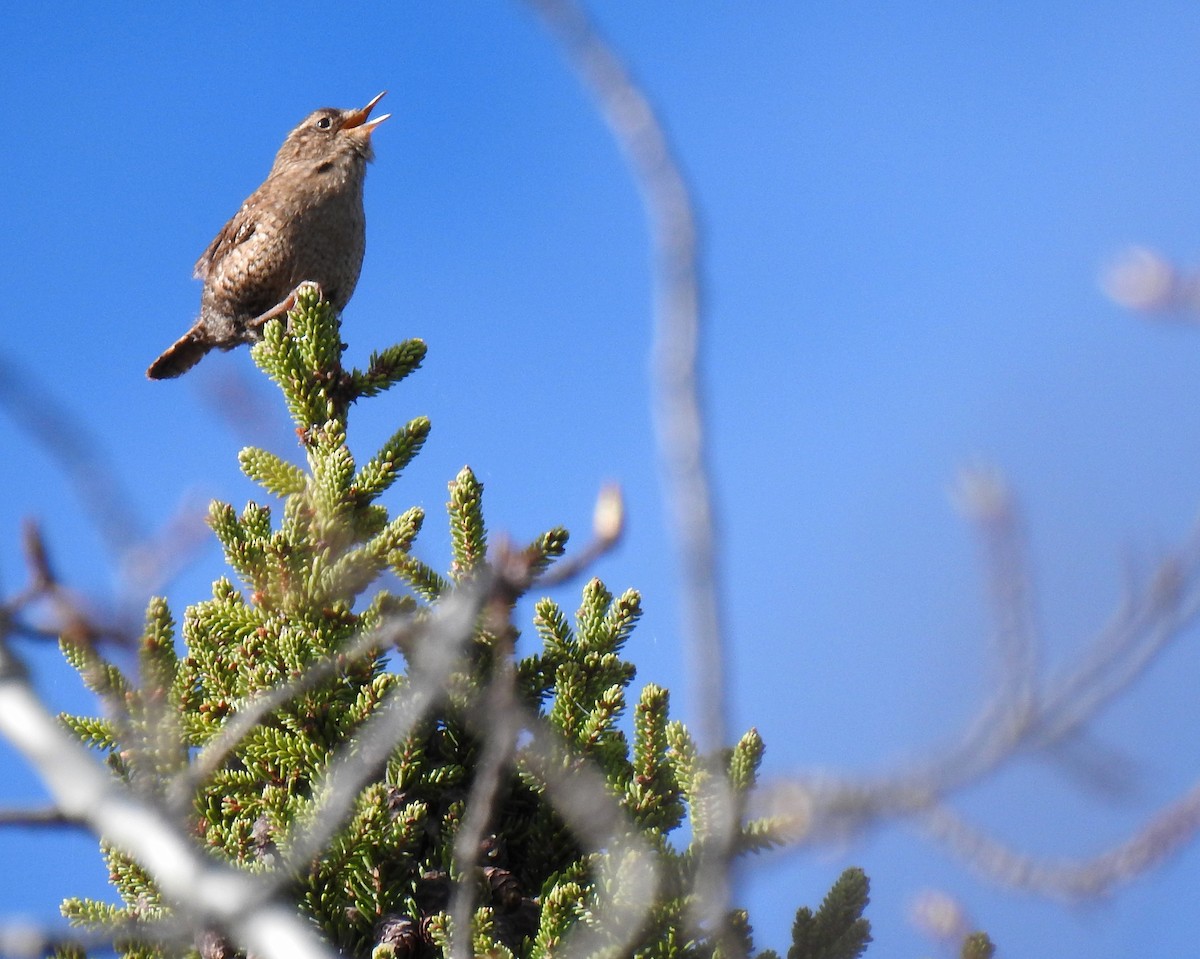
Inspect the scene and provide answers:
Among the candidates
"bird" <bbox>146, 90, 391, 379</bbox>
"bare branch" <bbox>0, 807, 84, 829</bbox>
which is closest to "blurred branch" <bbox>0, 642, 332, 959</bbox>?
"bare branch" <bbox>0, 807, 84, 829</bbox>

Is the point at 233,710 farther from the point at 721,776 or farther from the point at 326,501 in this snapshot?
the point at 721,776

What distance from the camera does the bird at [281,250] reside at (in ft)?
15.9

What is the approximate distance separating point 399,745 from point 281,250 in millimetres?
3142

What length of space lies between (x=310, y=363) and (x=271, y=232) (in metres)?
2.42

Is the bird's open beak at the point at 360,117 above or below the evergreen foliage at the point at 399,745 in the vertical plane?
above

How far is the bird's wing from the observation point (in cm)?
511

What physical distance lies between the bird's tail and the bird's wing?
0.28 metres

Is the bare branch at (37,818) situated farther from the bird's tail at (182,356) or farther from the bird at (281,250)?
the bird's tail at (182,356)

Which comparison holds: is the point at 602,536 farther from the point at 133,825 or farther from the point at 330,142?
the point at 330,142

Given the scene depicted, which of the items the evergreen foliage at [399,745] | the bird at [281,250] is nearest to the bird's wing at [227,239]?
the bird at [281,250]

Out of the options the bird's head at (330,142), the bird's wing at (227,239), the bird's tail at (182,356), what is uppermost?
the bird's head at (330,142)

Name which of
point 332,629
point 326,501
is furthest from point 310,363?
point 332,629

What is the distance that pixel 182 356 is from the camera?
5074 millimetres

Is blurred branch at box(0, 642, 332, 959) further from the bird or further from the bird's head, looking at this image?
the bird's head
